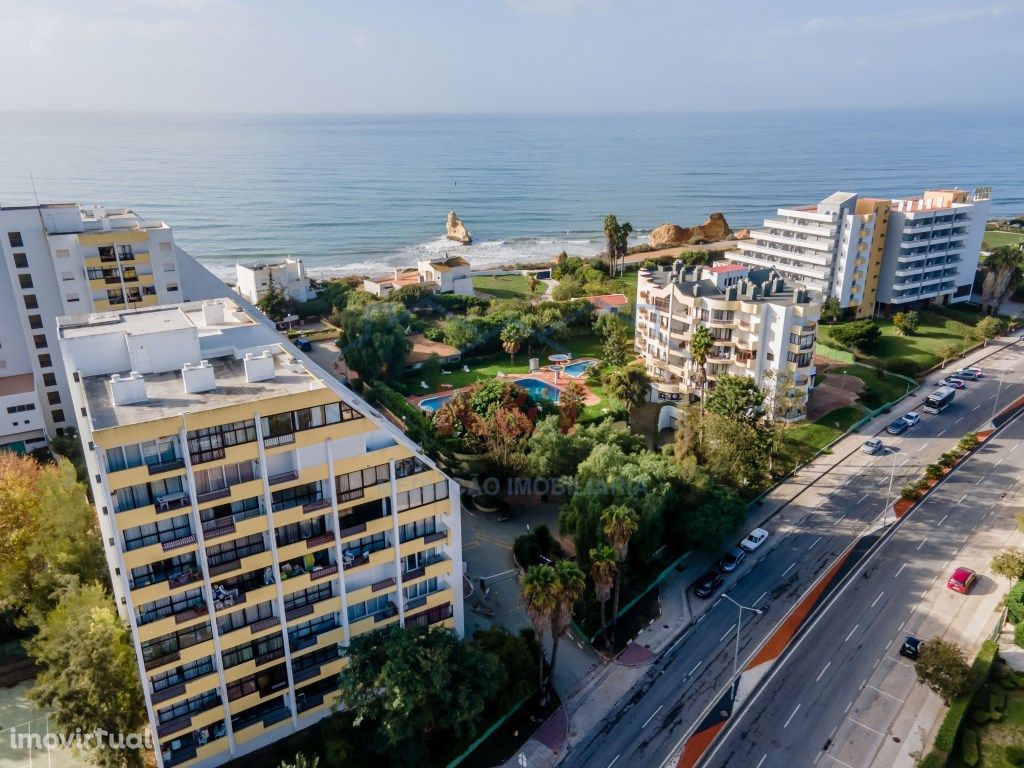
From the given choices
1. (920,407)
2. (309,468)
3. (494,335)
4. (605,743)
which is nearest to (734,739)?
(605,743)

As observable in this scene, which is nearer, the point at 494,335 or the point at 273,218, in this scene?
the point at 494,335

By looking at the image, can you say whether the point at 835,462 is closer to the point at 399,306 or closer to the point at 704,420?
the point at 704,420

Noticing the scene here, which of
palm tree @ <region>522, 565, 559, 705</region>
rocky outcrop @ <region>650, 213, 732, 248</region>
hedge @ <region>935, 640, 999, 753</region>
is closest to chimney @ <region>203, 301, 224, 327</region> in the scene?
palm tree @ <region>522, 565, 559, 705</region>

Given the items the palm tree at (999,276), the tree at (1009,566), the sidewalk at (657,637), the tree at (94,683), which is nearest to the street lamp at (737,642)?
the sidewalk at (657,637)

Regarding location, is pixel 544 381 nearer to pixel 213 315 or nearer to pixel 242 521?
pixel 213 315

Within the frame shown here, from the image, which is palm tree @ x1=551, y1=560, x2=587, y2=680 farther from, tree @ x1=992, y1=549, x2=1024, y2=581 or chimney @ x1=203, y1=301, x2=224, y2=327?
tree @ x1=992, y1=549, x2=1024, y2=581

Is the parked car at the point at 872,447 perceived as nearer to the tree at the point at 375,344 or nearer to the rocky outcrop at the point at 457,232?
the tree at the point at 375,344
